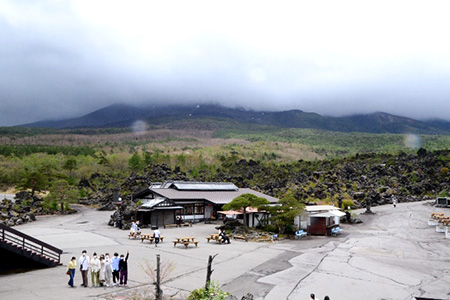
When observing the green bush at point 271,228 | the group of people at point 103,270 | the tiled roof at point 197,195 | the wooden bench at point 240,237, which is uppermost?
the group of people at point 103,270

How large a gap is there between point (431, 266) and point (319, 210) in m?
14.1

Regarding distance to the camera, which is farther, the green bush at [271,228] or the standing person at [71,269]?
the green bush at [271,228]

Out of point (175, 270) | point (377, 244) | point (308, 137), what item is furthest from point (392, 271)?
point (308, 137)

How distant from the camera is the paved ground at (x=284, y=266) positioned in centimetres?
1446

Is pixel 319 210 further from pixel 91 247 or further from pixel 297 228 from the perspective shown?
pixel 91 247

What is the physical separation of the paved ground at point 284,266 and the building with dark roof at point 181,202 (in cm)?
411

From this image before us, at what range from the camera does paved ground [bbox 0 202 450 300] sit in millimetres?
14461

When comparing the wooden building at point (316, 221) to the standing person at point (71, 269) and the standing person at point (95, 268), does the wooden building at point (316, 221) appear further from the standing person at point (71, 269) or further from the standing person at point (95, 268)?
the standing person at point (71, 269)

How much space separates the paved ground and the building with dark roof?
4107 mm

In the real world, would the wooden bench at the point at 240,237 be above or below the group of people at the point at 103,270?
below

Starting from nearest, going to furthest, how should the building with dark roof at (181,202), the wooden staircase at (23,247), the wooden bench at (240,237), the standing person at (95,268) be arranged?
the standing person at (95,268) < the wooden staircase at (23,247) < the wooden bench at (240,237) < the building with dark roof at (181,202)

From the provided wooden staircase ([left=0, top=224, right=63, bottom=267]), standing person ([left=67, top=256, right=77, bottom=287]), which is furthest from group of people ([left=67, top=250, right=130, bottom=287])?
wooden staircase ([left=0, top=224, right=63, bottom=267])

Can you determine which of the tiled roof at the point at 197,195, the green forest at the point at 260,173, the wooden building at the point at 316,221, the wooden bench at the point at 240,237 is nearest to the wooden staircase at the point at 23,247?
the wooden bench at the point at 240,237

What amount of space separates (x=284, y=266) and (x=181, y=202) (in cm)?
2256
